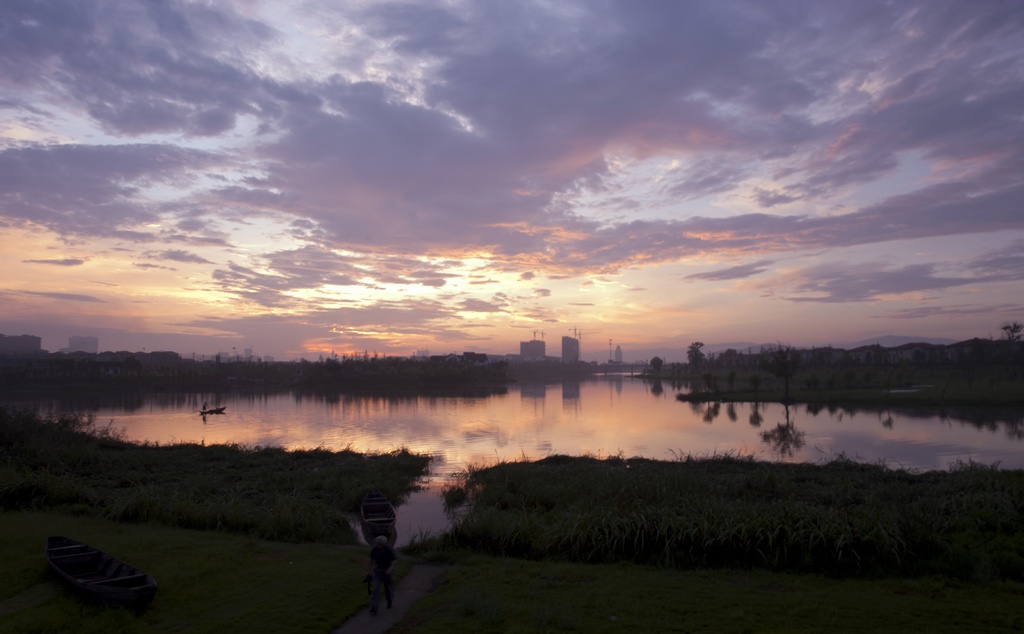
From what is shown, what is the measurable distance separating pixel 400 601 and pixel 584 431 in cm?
2882

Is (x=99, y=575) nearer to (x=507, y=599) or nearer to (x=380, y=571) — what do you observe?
(x=380, y=571)

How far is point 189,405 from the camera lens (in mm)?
58719

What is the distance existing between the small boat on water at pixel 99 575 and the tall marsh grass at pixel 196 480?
11.2 feet

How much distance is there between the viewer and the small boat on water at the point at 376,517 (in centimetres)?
1241

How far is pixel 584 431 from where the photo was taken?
119 feet

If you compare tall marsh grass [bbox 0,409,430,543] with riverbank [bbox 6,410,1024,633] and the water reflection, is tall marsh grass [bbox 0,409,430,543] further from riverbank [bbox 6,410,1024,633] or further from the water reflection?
the water reflection

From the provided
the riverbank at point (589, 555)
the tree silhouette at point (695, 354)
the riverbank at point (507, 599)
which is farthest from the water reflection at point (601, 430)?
the tree silhouette at point (695, 354)

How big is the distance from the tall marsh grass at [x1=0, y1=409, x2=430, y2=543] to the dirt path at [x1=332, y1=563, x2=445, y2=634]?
364 centimetres

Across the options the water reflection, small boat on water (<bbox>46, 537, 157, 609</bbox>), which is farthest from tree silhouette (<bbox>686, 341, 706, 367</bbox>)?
small boat on water (<bbox>46, 537, 157, 609</bbox>)

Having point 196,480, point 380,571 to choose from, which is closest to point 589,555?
point 380,571

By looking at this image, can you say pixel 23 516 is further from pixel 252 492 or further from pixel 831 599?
pixel 831 599

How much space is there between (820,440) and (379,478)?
22.4m

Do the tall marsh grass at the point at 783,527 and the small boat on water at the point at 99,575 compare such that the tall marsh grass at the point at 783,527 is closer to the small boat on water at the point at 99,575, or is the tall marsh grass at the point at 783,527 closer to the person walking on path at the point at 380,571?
the person walking on path at the point at 380,571

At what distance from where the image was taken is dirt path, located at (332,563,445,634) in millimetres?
7312
